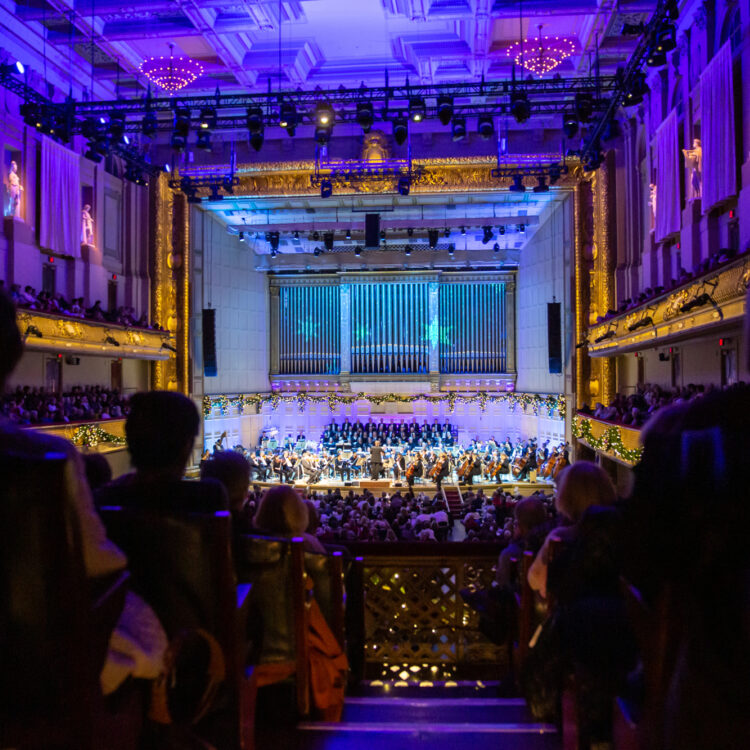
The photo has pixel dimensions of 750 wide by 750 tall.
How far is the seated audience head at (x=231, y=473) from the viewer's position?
2.15 m

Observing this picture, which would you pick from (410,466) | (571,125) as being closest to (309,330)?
(410,466)

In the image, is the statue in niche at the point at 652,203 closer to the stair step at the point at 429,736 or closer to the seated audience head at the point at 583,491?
the seated audience head at the point at 583,491

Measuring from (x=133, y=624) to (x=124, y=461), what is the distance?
13938 mm

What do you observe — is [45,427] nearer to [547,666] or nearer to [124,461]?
[124,461]

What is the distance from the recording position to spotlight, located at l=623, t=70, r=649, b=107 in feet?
30.3

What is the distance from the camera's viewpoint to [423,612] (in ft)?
11.6

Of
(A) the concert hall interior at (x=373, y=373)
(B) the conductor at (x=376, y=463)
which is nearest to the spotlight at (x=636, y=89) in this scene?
(A) the concert hall interior at (x=373, y=373)

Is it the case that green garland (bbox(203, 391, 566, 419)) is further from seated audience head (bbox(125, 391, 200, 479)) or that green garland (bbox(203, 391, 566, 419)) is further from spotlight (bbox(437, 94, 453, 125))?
seated audience head (bbox(125, 391, 200, 479))

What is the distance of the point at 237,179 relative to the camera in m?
14.3

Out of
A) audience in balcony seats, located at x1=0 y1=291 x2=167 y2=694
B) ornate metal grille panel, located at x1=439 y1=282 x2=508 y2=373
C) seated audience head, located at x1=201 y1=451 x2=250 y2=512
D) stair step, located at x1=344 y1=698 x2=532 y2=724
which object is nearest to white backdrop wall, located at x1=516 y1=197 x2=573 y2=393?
ornate metal grille panel, located at x1=439 y1=282 x2=508 y2=373

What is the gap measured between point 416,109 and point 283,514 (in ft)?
31.5

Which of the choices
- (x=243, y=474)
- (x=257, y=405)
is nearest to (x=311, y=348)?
(x=257, y=405)

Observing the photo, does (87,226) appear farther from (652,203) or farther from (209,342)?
(652,203)

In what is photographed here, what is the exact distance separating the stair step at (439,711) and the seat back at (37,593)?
1954 millimetres
